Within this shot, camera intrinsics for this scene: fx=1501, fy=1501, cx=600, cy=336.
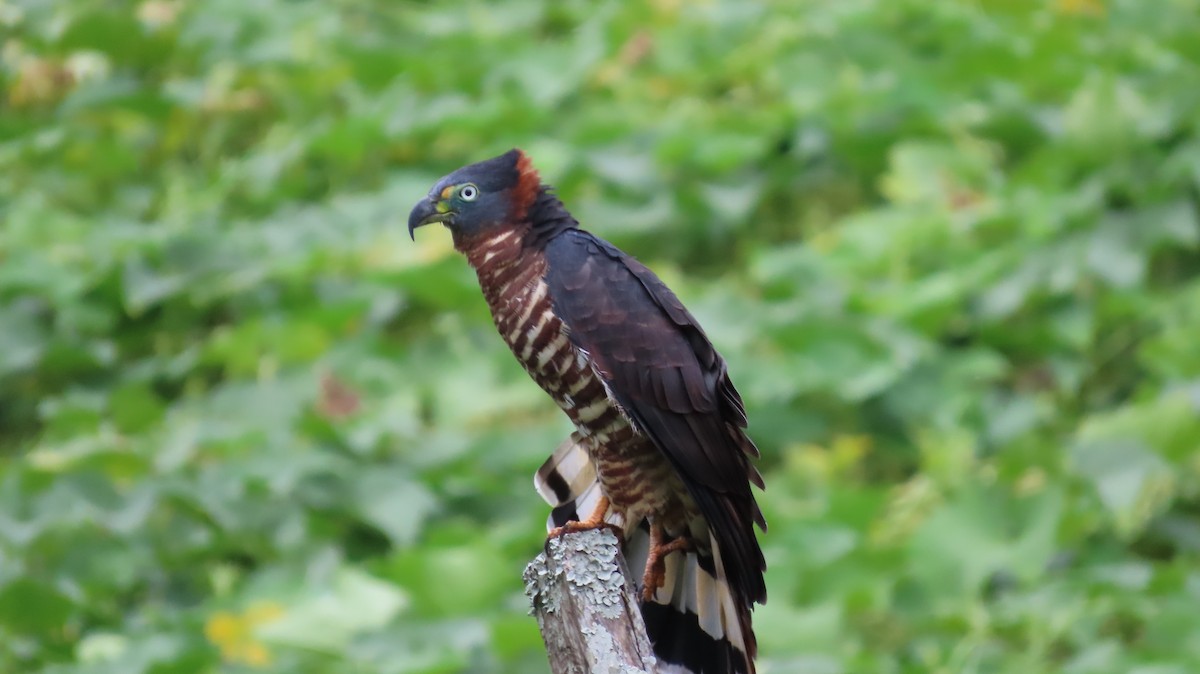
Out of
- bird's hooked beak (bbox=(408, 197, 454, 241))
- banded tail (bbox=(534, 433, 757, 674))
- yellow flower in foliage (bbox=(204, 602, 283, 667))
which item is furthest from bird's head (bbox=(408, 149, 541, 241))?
yellow flower in foliage (bbox=(204, 602, 283, 667))

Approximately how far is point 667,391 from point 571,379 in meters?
0.17

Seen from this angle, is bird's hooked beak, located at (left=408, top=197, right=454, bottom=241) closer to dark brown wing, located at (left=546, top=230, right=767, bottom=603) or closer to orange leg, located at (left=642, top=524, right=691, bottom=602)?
dark brown wing, located at (left=546, top=230, right=767, bottom=603)

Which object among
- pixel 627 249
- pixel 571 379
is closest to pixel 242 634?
pixel 571 379

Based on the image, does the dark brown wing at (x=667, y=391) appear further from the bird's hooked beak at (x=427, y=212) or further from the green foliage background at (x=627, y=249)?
the green foliage background at (x=627, y=249)

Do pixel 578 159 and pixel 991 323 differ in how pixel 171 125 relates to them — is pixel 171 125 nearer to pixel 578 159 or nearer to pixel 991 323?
pixel 578 159

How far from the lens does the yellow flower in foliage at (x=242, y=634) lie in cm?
401

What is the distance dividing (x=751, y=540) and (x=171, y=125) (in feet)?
15.9

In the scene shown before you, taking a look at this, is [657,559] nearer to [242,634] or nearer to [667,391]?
[667,391]

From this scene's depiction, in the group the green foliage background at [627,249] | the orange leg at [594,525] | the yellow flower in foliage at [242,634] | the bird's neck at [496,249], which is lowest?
the orange leg at [594,525]

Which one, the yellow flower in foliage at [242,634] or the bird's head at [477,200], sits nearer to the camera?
the bird's head at [477,200]

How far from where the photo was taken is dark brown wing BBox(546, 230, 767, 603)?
102 inches

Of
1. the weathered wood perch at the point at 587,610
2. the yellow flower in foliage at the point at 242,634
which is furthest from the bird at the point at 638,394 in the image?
the yellow flower in foliage at the point at 242,634

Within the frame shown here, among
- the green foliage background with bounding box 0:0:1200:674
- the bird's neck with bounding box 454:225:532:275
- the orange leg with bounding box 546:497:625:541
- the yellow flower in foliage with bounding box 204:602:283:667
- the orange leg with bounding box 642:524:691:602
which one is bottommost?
the orange leg with bounding box 642:524:691:602

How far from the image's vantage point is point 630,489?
274cm
